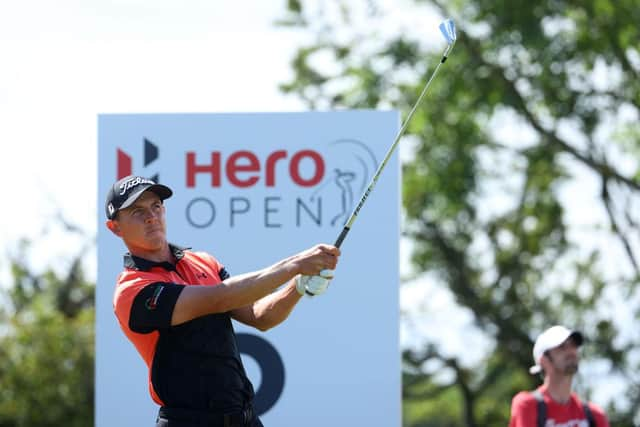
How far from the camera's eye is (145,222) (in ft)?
15.7

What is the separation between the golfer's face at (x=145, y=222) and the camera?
4758 millimetres

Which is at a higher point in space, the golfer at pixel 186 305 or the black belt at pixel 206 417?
the golfer at pixel 186 305

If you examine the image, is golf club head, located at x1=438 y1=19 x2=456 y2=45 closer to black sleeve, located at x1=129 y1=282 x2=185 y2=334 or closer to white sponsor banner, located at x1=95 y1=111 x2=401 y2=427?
black sleeve, located at x1=129 y1=282 x2=185 y2=334

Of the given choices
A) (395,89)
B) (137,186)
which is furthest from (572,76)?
(137,186)

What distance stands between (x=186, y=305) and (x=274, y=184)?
2.54 meters

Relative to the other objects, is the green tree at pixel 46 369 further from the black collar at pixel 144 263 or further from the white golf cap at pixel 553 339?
→ the black collar at pixel 144 263

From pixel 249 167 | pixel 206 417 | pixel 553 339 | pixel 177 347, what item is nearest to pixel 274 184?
pixel 249 167

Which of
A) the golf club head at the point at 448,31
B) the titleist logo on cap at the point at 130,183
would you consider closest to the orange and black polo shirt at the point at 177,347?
the titleist logo on cap at the point at 130,183

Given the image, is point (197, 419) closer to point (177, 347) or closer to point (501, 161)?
point (177, 347)

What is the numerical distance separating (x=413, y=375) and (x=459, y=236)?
2.47 meters

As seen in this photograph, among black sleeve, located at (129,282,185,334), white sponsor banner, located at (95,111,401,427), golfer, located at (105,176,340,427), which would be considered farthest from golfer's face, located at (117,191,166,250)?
white sponsor banner, located at (95,111,401,427)

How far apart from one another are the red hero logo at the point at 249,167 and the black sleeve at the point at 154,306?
2444 millimetres

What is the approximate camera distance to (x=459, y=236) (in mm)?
21719

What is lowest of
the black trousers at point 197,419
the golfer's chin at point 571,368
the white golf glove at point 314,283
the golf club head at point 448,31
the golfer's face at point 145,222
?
the black trousers at point 197,419
